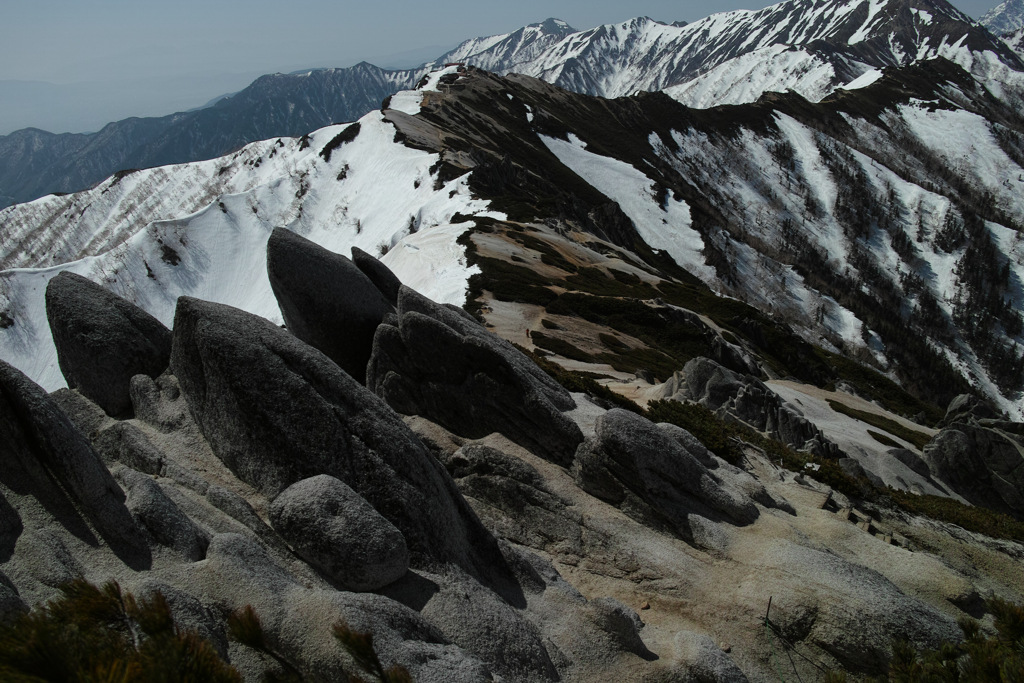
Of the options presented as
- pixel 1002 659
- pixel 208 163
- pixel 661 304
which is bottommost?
pixel 1002 659

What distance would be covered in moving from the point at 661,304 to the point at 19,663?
50.9 m

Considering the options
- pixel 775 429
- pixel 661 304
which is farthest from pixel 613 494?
pixel 661 304

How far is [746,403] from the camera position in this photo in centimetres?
3084

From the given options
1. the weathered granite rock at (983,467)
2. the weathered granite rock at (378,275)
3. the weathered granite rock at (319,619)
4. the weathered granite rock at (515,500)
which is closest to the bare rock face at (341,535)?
the weathered granite rock at (319,619)

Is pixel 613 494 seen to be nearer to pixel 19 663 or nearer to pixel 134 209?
pixel 19 663

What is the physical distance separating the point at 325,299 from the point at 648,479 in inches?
432

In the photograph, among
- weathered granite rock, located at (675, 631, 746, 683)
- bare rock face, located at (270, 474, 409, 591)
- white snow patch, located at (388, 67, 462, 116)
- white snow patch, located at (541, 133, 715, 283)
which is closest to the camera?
bare rock face, located at (270, 474, 409, 591)

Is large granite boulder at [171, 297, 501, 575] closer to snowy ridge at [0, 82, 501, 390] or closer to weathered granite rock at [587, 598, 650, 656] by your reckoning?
weathered granite rock at [587, 598, 650, 656]

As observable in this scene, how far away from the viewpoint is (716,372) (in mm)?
32125

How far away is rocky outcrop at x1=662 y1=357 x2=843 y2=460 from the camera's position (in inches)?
1165

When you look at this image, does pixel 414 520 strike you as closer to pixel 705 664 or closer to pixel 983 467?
pixel 705 664

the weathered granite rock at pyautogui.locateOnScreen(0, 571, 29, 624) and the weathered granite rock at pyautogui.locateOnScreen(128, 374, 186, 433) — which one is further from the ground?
the weathered granite rock at pyautogui.locateOnScreen(128, 374, 186, 433)

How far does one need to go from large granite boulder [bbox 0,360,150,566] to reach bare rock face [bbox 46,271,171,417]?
160 inches

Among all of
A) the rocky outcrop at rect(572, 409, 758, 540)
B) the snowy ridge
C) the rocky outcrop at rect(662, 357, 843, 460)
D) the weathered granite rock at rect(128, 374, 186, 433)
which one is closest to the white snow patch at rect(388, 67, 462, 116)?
the snowy ridge
